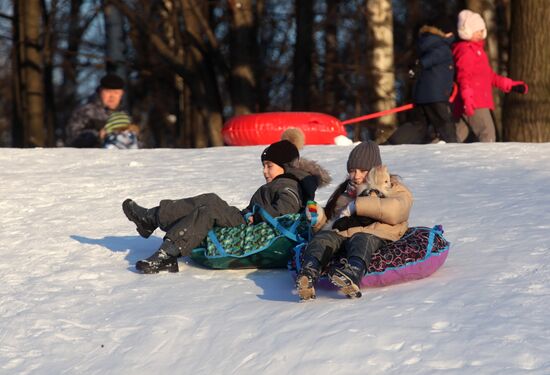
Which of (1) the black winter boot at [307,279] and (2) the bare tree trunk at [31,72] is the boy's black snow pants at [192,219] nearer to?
(1) the black winter boot at [307,279]

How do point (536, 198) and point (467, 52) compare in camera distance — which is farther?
point (467, 52)

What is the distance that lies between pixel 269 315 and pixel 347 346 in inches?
27.2

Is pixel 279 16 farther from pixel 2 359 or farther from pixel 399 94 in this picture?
pixel 2 359

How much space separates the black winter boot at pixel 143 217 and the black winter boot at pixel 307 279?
139 cm

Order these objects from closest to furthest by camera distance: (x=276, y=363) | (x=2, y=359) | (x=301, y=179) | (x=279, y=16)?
(x=276, y=363), (x=2, y=359), (x=301, y=179), (x=279, y=16)

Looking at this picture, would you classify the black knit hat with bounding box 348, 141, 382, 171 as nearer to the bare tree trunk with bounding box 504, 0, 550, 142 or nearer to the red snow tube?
the red snow tube

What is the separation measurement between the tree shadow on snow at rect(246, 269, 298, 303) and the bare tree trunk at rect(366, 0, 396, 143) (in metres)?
8.61

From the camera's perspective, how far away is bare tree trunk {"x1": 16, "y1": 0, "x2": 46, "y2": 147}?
19.2 meters

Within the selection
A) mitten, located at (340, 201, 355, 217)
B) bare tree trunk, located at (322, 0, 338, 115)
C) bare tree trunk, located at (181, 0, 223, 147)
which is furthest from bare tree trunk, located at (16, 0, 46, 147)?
mitten, located at (340, 201, 355, 217)

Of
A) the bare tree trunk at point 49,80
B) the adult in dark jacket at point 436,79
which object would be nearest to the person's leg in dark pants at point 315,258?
the adult in dark jacket at point 436,79

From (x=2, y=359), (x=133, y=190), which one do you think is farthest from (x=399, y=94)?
(x=2, y=359)

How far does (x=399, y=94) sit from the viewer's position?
24609mm

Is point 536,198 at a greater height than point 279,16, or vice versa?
point 279,16

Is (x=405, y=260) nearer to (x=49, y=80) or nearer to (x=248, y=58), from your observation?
(x=248, y=58)
